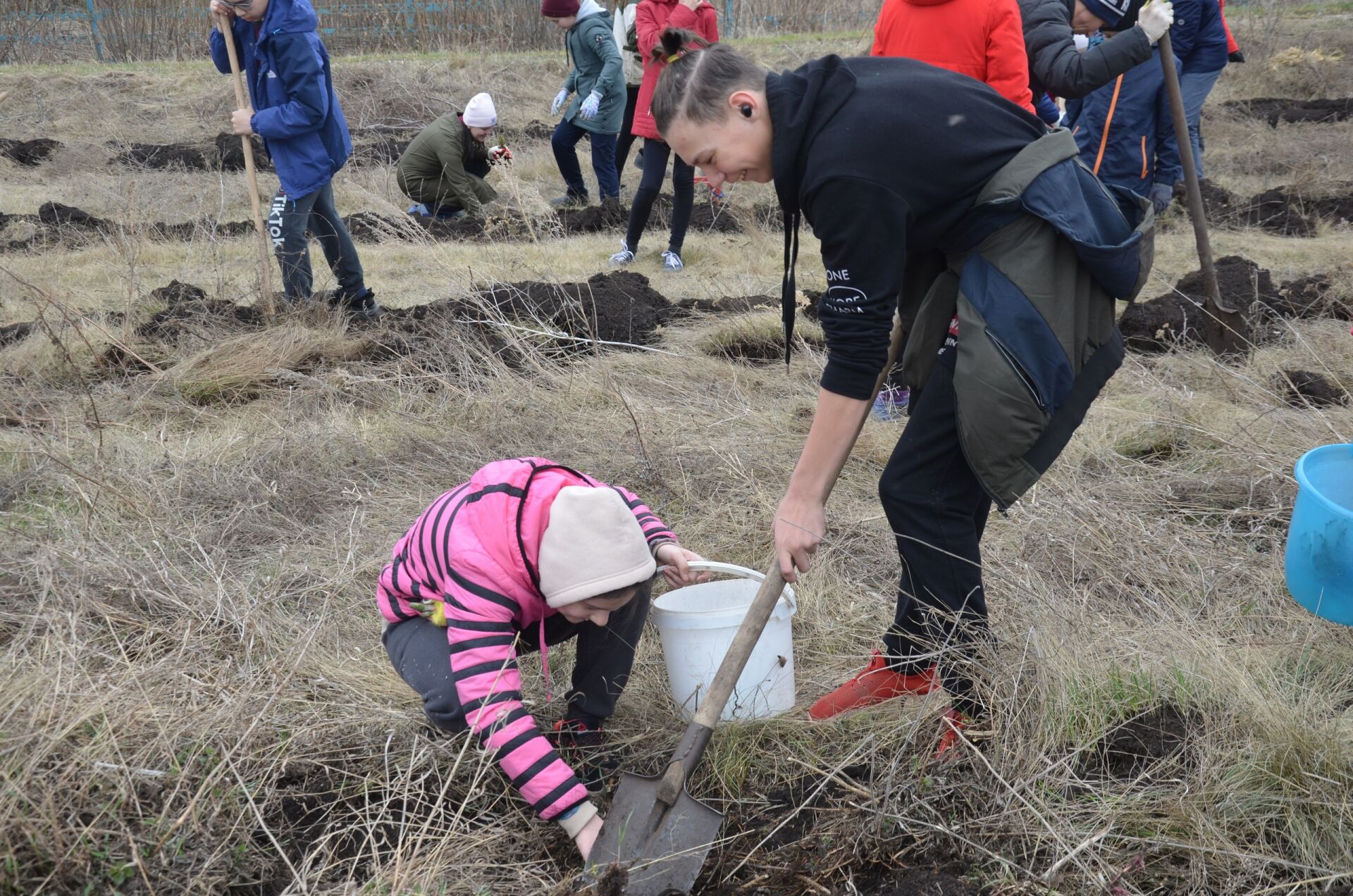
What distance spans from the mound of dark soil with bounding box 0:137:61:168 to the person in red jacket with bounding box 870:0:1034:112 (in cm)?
1021

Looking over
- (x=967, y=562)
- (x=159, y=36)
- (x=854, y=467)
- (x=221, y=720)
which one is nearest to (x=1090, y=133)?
(x=854, y=467)

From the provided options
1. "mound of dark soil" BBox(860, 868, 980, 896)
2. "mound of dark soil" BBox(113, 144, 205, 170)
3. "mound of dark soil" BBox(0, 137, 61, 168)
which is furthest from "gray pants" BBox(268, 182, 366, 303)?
"mound of dark soil" BBox(0, 137, 61, 168)

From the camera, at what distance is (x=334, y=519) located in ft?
11.8

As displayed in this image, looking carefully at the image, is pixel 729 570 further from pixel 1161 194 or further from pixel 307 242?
pixel 1161 194

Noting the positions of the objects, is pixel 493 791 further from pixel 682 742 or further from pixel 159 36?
pixel 159 36

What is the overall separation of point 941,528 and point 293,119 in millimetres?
4121

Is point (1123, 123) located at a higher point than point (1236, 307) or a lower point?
higher

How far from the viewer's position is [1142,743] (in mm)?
2207

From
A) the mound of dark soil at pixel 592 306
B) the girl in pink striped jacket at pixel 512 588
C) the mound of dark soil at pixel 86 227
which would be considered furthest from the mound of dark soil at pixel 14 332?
the girl in pink striped jacket at pixel 512 588

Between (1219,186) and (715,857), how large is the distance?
861cm

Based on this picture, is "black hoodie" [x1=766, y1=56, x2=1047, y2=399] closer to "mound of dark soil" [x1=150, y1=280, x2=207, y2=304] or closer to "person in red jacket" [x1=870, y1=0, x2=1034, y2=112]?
"person in red jacket" [x1=870, y1=0, x2=1034, y2=112]

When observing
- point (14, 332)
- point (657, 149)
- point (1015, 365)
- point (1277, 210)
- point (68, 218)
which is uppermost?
point (1015, 365)

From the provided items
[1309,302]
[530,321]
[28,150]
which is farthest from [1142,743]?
[28,150]

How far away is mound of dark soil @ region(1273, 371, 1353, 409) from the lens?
13.8 ft
